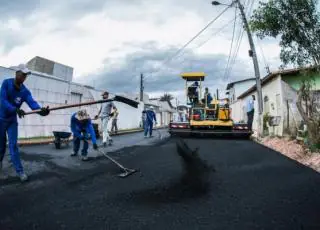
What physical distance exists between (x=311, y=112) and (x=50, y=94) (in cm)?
1159

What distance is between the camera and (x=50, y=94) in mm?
16422

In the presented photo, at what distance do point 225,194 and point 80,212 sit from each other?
183 centimetres

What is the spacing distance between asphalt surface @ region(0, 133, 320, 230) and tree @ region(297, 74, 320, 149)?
2335mm

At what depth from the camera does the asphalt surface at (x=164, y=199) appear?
10.8 ft

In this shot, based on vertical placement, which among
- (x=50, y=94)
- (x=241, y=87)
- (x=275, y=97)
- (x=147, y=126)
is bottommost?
(x=147, y=126)

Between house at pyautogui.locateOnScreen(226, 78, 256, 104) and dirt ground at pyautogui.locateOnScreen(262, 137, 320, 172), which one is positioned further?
house at pyautogui.locateOnScreen(226, 78, 256, 104)

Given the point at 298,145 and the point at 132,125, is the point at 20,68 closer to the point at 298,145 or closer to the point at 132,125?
the point at 298,145

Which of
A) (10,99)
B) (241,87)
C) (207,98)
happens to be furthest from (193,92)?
(241,87)

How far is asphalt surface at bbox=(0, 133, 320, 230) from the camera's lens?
329 centimetres

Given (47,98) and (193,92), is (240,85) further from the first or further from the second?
(47,98)

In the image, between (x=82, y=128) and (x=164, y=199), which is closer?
(x=164, y=199)

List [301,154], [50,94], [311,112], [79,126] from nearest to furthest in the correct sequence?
1. [79,126]
2. [301,154]
3. [311,112]
4. [50,94]

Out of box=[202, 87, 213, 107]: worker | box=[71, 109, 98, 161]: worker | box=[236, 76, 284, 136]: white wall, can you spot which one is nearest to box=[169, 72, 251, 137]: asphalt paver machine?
box=[202, 87, 213, 107]: worker

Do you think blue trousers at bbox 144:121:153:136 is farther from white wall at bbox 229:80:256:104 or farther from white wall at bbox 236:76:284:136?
white wall at bbox 229:80:256:104
